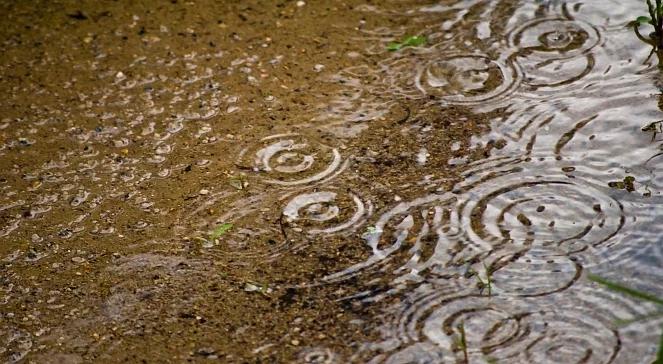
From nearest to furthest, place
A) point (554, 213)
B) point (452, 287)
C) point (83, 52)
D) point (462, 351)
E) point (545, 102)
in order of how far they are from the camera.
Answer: point (462, 351) < point (452, 287) < point (554, 213) < point (545, 102) < point (83, 52)

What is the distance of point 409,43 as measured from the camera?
307 centimetres

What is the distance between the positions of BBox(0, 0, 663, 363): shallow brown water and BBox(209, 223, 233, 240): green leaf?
0.01 metres

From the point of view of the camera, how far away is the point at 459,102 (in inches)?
110

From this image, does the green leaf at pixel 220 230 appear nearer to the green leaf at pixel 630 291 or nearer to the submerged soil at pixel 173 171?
the submerged soil at pixel 173 171

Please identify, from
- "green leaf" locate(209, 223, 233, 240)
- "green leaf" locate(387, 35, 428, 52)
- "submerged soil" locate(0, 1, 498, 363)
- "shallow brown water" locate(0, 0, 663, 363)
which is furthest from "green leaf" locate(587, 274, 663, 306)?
"green leaf" locate(387, 35, 428, 52)

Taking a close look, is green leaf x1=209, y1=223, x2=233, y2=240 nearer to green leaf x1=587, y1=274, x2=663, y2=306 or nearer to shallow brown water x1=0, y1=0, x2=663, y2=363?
shallow brown water x1=0, y1=0, x2=663, y2=363

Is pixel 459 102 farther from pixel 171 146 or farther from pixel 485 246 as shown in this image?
pixel 171 146

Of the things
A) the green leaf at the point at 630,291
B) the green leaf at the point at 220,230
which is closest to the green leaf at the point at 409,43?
the green leaf at the point at 220,230

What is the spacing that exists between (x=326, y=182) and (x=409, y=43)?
715mm

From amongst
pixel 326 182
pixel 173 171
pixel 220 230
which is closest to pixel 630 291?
pixel 326 182

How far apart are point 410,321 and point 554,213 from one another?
52cm

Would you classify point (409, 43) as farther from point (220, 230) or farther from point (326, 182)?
point (220, 230)

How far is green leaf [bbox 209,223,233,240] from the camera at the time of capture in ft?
8.02

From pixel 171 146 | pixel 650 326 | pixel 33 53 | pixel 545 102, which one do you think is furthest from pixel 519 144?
pixel 33 53
